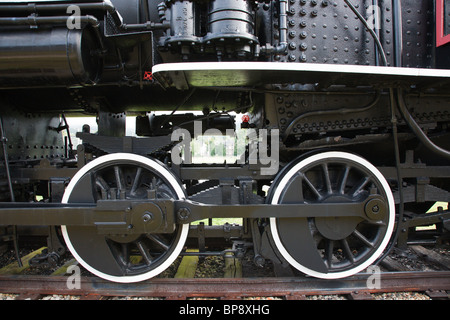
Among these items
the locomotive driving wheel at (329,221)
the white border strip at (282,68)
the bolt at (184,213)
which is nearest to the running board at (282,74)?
the white border strip at (282,68)

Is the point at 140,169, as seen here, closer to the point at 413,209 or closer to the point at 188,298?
the point at 188,298

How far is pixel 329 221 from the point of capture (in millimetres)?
2361

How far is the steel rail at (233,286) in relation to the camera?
2.38 meters

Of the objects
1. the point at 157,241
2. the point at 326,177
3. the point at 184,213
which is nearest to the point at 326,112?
the point at 326,177

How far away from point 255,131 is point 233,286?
5.00 ft

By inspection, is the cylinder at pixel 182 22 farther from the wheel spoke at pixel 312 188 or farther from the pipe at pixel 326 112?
the wheel spoke at pixel 312 188

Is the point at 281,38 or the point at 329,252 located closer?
the point at 281,38

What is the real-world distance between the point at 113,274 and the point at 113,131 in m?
1.56

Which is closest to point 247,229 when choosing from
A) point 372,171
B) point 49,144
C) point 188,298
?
point 188,298

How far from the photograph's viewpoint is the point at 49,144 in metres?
3.41

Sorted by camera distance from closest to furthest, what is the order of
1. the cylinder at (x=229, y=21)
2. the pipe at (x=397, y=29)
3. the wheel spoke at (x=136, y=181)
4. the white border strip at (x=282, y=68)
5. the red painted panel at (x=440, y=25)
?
the white border strip at (x=282, y=68) → the cylinder at (x=229, y=21) → the red painted panel at (x=440, y=25) → the pipe at (x=397, y=29) → the wheel spoke at (x=136, y=181)

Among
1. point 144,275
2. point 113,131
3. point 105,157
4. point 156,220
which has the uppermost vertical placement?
point 113,131

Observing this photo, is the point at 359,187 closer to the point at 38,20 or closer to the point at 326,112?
the point at 326,112

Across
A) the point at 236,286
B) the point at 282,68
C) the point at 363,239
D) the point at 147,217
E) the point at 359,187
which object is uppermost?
the point at 282,68
